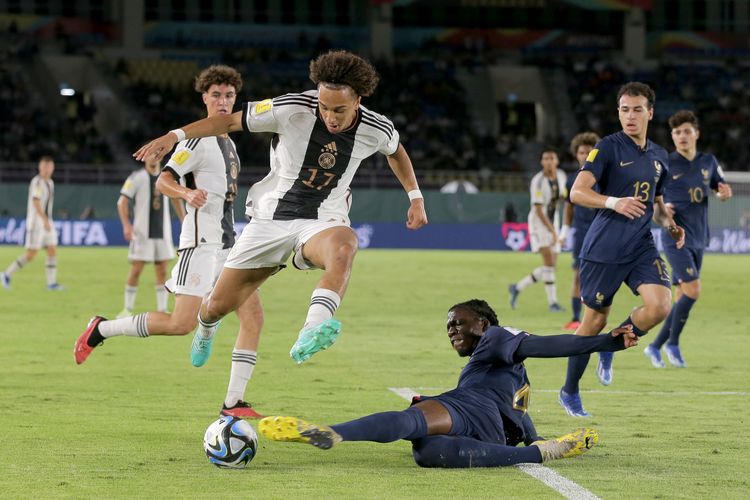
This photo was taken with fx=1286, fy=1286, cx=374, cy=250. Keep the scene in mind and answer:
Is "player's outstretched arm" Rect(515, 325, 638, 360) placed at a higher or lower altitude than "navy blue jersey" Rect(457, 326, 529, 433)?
higher

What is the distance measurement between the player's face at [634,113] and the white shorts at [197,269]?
3.03m

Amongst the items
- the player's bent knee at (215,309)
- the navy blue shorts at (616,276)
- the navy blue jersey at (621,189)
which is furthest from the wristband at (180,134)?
the navy blue shorts at (616,276)

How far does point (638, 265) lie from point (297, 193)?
2604 mm

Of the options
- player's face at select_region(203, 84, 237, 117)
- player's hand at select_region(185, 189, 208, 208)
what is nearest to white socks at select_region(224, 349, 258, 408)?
player's hand at select_region(185, 189, 208, 208)

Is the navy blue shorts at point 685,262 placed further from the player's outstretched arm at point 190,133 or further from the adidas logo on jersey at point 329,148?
the player's outstretched arm at point 190,133

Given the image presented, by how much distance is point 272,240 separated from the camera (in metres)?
7.39

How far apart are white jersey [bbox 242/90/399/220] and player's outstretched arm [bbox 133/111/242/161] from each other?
85 mm

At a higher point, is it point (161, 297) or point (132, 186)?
point (132, 186)

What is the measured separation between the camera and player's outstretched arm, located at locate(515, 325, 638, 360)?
20.5 ft

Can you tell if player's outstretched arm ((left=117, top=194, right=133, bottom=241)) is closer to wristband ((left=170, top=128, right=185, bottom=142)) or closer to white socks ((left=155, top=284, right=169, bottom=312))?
white socks ((left=155, top=284, right=169, bottom=312))

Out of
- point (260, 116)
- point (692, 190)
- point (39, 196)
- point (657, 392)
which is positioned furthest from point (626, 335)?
point (39, 196)

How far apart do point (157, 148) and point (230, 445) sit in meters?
1.66

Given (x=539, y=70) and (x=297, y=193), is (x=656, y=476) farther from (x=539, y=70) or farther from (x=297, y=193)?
(x=539, y=70)

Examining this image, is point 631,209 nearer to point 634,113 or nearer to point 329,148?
point 634,113
